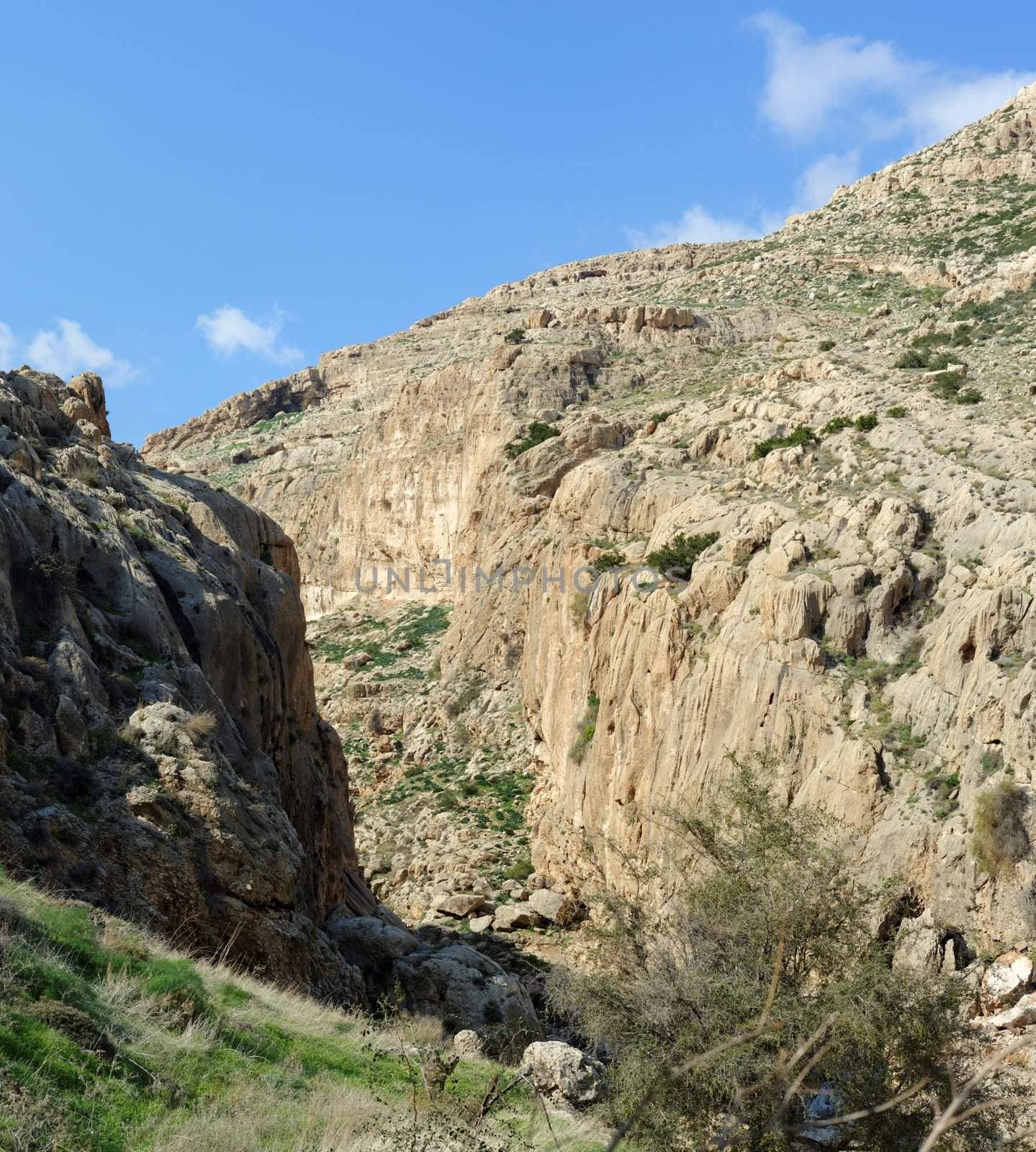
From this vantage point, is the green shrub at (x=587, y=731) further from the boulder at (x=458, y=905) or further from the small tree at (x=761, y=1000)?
the small tree at (x=761, y=1000)

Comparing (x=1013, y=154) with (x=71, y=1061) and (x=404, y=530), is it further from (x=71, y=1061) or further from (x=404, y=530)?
(x=71, y=1061)

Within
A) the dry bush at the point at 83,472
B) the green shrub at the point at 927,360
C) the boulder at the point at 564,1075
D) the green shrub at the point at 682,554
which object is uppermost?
the green shrub at the point at 927,360

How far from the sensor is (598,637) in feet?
126

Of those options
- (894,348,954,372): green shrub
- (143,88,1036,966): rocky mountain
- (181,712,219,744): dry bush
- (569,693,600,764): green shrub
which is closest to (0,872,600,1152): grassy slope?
(181,712,219,744): dry bush

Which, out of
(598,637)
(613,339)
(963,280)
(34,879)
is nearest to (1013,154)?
(963,280)

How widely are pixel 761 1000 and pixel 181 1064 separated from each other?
250 inches

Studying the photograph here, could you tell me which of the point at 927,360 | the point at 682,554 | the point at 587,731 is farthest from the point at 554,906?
the point at 927,360

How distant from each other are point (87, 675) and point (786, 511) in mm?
23154

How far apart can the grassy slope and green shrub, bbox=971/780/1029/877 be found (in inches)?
501

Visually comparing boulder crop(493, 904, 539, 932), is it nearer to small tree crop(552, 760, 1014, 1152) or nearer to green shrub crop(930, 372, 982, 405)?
small tree crop(552, 760, 1014, 1152)

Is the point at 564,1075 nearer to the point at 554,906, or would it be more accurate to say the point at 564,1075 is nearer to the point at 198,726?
the point at 198,726

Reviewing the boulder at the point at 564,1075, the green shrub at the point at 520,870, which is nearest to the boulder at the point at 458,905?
the green shrub at the point at 520,870

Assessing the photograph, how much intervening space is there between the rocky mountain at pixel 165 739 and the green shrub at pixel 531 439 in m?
28.7

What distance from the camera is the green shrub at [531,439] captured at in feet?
182
